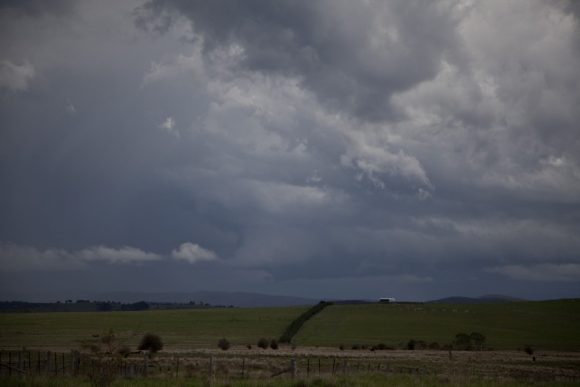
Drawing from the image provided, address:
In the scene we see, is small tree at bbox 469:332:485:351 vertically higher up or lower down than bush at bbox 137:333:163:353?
lower down

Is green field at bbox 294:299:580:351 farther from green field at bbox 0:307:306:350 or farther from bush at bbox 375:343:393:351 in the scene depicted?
green field at bbox 0:307:306:350

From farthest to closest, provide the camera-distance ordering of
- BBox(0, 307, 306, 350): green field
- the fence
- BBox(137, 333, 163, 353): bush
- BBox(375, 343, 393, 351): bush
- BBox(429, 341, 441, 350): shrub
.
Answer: BBox(429, 341, 441, 350): shrub < BBox(0, 307, 306, 350): green field < BBox(375, 343, 393, 351): bush < BBox(137, 333, 163, 353): bush < the fence

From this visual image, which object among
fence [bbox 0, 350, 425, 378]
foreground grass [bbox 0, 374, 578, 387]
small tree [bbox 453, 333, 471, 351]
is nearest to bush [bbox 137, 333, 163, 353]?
fence [bbox 0, 350, 425, 378]

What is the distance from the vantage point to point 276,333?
104m

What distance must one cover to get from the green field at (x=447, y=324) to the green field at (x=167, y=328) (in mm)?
8229

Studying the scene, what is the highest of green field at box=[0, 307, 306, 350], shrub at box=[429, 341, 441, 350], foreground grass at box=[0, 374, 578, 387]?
foreground grass at box=[0, 374, 578, 387]

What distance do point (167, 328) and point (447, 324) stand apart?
166ft

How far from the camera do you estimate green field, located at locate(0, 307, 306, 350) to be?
8469 centimetres

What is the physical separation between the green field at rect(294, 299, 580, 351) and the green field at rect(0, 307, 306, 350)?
8.23 metres

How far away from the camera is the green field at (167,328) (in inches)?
3334

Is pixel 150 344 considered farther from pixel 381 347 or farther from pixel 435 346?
pixel 435 346

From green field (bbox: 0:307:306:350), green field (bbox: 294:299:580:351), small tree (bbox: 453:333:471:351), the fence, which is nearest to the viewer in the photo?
the fence

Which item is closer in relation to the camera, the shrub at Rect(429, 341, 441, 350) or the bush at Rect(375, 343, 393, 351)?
the bush at Rect(375, 343, 393, 351)

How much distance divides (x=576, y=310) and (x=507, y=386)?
121707 mm
